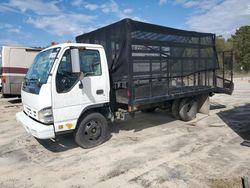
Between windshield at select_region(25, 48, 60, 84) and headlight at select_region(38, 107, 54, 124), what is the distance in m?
0.56

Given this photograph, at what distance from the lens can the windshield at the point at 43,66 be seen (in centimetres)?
477

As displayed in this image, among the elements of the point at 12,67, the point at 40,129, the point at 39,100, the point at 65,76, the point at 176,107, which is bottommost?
the point at 176,107

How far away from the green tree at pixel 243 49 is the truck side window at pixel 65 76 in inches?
1828

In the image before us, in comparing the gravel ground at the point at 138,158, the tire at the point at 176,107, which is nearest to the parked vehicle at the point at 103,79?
the tire at the point at 176,107

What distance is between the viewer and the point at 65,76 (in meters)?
4.82

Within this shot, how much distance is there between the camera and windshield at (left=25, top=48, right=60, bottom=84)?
477cm

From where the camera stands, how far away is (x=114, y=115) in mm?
5871

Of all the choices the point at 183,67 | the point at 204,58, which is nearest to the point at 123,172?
the point at 183,67

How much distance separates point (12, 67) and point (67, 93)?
843cm

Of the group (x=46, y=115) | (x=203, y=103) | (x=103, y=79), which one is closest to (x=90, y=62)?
(x=103, y=79)

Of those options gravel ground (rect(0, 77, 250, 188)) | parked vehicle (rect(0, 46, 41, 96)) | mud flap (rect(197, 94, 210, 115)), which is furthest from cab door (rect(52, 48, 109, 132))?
parked vehicle (rect(0, 46, 41, 96))

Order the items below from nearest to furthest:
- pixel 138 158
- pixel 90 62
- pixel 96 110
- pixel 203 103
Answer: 1. pixel 138 158
2. pixel 90 62
3. pixel 96 110
4. pixel 203 103

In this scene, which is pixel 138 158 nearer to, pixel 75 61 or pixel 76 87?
pixel 76 87

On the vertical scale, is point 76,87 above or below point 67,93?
above
